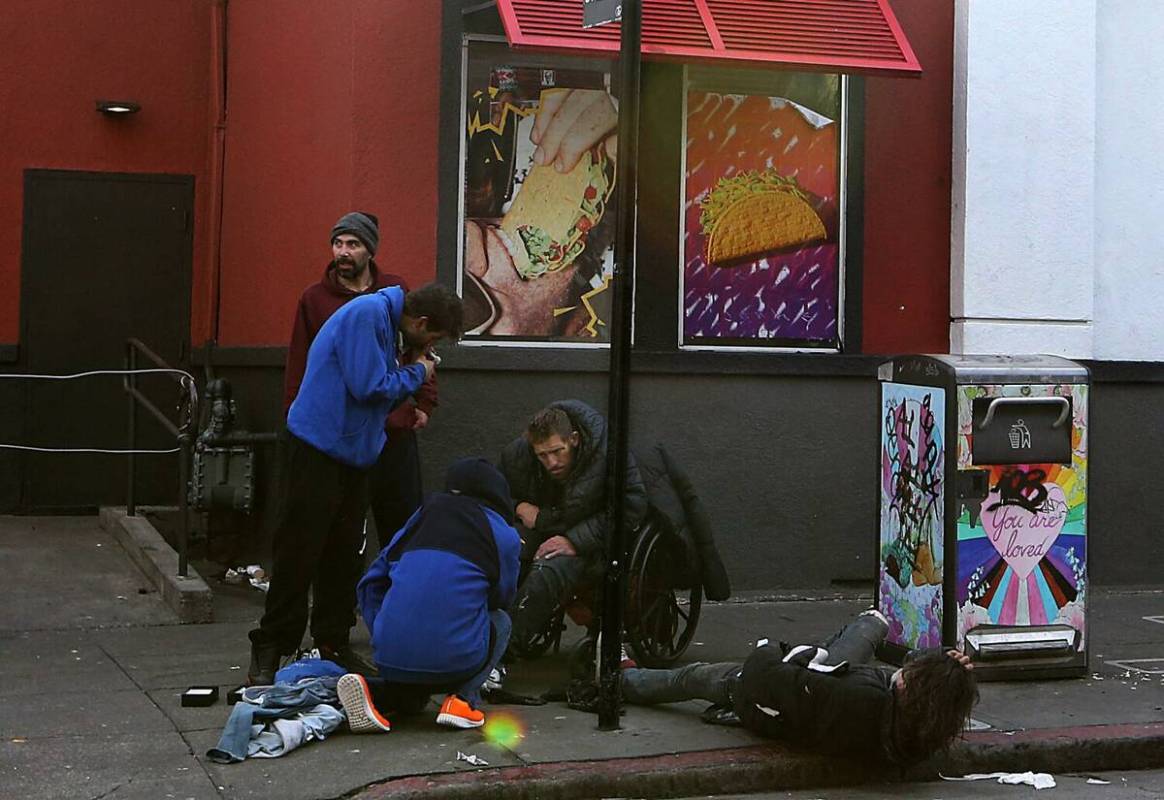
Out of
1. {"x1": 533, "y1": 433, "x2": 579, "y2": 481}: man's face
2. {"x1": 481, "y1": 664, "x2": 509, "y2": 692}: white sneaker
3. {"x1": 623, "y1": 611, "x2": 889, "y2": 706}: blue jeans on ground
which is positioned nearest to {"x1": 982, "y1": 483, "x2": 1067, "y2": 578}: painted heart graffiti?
{"x1": 623, "y1": 611, "x2": 889, "y2": 706}: blue jeans on ground

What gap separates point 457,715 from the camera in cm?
615

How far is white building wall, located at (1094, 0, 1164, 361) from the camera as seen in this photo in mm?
10492

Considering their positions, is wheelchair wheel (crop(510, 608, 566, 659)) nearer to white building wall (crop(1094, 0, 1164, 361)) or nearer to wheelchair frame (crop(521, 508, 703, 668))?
wheelchair frame (crop(521, 508, 703, 668))

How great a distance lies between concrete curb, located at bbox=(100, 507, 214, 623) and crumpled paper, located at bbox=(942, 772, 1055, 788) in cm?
403

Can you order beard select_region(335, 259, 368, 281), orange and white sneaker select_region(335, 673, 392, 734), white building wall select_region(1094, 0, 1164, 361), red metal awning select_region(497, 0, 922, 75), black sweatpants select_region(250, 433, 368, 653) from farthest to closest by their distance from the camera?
1. white building wall select_region(1094, 0, 1164, 361)
2. red metal awning select_region(497, 0, 922, 75)
3. beard select_region(335, 259, 368, 281)
4. black sweatpants select_region(250, 433, 368, 653)
5. orange and white sneaker select_region(335, 673, 392, 734)

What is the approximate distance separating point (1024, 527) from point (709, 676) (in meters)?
1.84

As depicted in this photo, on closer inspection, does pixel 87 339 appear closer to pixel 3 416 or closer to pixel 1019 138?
pixel 3 416

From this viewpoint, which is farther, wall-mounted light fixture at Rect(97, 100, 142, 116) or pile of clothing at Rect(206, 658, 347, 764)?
wall-mounted light fixture at Rect(97, 100, 142, 116)

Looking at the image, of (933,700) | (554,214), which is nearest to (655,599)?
(933,700)

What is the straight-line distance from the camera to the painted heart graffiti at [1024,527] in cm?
730

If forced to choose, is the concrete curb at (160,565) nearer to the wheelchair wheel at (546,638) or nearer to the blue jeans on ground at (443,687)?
the wheelchair wheel at (546,638)

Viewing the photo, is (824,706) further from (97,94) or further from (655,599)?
(97,94)

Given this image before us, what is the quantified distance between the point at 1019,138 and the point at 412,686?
587cm

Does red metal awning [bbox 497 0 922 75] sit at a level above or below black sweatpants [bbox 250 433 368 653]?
above
